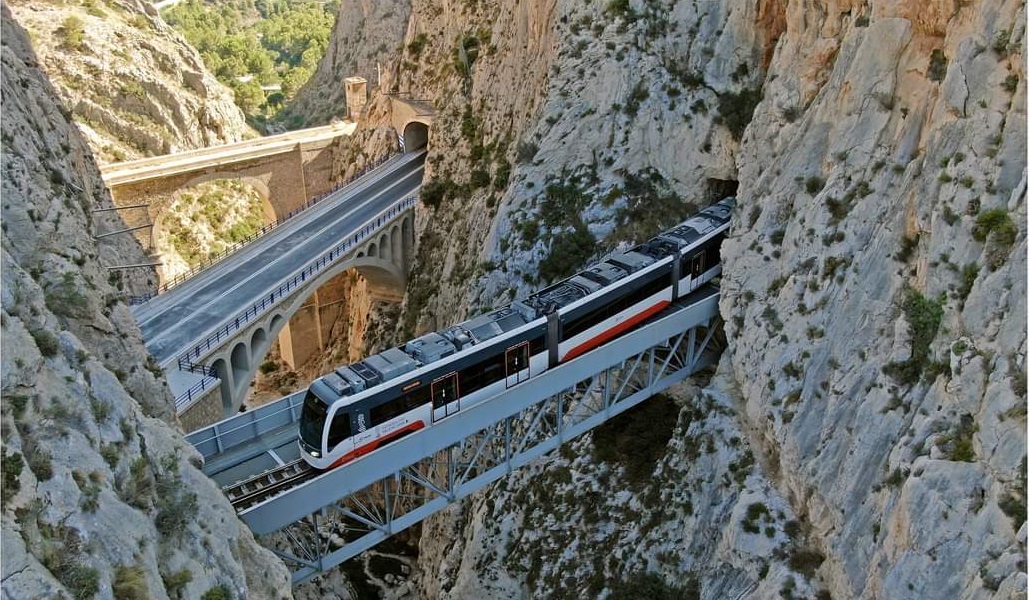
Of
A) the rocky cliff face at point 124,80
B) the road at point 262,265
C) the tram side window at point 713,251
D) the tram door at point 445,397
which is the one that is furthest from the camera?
the rocky cliff face at point 124,80

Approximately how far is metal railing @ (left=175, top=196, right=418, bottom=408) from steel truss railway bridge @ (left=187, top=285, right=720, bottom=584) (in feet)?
24.2

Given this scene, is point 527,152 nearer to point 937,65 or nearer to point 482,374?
point 482,374

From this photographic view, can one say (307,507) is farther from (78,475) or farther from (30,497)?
(30,497)

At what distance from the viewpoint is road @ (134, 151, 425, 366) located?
34.6 meters

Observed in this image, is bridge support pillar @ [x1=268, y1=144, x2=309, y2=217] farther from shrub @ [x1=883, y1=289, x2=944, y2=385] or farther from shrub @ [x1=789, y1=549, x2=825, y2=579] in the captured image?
shrub @ [x1=883, y1=289, x2=944, y2=385]

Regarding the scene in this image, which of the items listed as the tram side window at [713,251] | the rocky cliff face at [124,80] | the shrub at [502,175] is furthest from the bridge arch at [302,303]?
the rocky cliff face at [124,80]

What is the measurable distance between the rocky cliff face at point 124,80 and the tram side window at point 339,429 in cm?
4403

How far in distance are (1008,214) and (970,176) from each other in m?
1.46

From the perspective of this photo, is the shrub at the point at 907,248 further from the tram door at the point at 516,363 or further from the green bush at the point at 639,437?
the tram door at the point at 516,363

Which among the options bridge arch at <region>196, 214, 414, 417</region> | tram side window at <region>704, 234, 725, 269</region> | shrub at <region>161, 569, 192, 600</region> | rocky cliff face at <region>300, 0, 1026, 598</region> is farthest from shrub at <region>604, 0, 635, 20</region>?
shrub at <region>161, 569, 192, 600</region>

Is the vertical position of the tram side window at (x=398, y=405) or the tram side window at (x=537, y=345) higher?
the tram side window at (x=537, y=345)

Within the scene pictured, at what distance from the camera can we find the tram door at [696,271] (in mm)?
27625

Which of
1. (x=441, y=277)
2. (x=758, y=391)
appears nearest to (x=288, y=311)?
(x=441, y=277)

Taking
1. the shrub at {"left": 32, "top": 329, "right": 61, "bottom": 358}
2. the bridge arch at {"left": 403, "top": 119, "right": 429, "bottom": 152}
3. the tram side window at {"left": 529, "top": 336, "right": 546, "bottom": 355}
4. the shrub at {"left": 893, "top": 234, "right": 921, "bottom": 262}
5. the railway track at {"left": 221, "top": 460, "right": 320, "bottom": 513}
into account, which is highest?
the shrub at {"left": 32, "top": 329, "right": 61, "bottom": 358}
